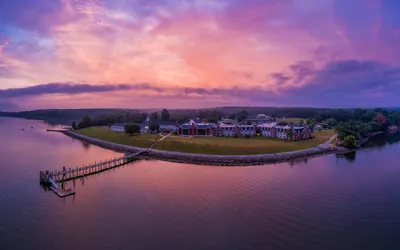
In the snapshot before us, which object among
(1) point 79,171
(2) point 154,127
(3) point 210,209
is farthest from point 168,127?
(3) point 210,209

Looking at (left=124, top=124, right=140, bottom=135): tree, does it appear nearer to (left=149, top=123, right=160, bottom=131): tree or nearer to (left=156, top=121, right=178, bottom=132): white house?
(left=149, top=123, right=160, bottom=131): tree

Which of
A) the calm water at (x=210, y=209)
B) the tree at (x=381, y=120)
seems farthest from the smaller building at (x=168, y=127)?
the tree at (x=381, y=120)

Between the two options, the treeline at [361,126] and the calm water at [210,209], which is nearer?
the calm water at [210,209]

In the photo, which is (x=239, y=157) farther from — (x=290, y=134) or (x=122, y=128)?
(x=122, y=128)

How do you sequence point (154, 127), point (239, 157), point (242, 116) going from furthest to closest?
point (242, 116), point (154, 127), point (239, 157)

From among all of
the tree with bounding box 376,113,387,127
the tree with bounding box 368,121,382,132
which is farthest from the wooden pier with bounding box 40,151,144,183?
the tree with bounding box 376,113,387,127

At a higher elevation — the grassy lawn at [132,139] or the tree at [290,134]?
the tree at [290,134]

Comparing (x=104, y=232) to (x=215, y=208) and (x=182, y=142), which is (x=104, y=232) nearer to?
(x=215, y=208)

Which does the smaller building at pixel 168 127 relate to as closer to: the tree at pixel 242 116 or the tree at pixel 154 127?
the tree at pixel 154 127

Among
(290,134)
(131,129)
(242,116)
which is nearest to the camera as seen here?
(290,134)

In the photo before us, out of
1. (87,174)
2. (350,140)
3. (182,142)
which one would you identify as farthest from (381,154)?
(87,174)
